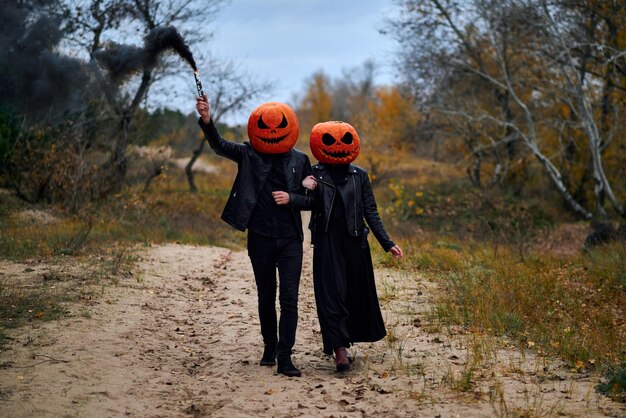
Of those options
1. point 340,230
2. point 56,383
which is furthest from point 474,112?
point 56,383

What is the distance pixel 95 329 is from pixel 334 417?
3.38m

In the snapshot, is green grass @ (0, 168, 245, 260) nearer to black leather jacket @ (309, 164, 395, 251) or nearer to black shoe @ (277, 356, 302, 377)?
black shoe @ (277, 356, 302, 377)

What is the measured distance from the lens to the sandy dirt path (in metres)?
5.27

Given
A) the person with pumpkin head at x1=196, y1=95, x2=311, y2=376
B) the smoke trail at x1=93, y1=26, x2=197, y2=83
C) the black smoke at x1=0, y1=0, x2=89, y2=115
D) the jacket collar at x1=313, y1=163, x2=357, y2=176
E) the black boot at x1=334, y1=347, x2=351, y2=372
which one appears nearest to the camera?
the person with pumpkin head at x1=196, y1=95, x2=311, y2=376

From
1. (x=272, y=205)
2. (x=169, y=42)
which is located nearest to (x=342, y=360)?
(x=272, y=205)

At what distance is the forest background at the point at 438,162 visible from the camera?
8.65 meters

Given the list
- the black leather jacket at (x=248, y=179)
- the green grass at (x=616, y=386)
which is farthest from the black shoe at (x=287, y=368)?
the green grass at (x=616, y=386)

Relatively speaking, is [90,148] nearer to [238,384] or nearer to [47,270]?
[47,270]

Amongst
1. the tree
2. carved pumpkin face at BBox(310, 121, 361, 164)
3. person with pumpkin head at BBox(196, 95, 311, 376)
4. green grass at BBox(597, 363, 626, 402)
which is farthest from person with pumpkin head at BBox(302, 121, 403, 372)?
the tree

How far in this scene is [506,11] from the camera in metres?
21.8

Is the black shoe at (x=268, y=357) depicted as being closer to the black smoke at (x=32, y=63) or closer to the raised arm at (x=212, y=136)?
the raised arm at (x=212, y=136)

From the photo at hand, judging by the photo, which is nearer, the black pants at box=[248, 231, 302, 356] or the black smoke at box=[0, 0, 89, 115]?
the black pants at box=[248, 231, 302, 356]

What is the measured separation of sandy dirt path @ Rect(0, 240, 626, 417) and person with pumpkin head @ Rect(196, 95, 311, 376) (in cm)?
65

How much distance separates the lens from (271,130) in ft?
20.4
